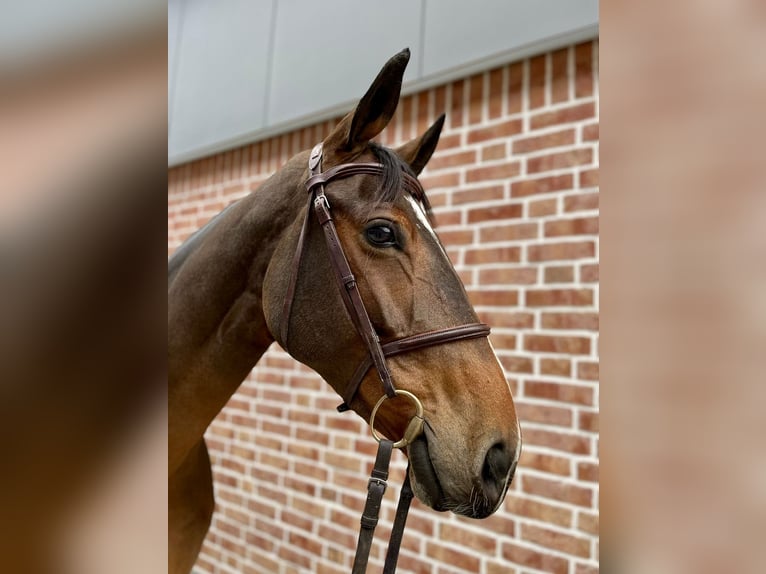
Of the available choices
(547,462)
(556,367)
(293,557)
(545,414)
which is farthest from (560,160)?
(293,557)

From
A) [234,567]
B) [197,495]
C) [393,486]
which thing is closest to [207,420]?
[197,495]

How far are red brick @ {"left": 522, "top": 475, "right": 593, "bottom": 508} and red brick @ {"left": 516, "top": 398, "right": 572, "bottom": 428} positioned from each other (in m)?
0.17

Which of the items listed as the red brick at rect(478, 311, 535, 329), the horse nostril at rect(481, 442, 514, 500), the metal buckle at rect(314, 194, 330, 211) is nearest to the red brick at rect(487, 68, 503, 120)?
the red brick at rect(478, 311, 535, 329)

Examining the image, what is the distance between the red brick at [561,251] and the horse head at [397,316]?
2.38ft

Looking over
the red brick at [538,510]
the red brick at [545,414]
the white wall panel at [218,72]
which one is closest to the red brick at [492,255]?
the red brick at [545,414]

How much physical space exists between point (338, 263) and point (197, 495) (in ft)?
2.98

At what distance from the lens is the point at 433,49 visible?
192cm

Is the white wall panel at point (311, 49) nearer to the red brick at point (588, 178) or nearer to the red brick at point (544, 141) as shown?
the red brick at point (544, 141)

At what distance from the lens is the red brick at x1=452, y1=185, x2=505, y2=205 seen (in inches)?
70.9

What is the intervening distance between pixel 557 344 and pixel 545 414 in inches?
8.6

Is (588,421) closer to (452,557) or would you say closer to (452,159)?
(452,557)

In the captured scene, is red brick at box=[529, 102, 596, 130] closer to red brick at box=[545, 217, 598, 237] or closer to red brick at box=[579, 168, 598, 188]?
red brick at box=[579, 168, 598, 188]

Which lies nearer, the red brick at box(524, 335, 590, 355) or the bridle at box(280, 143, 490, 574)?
the bridle at box(280, 143, 490, 574)
